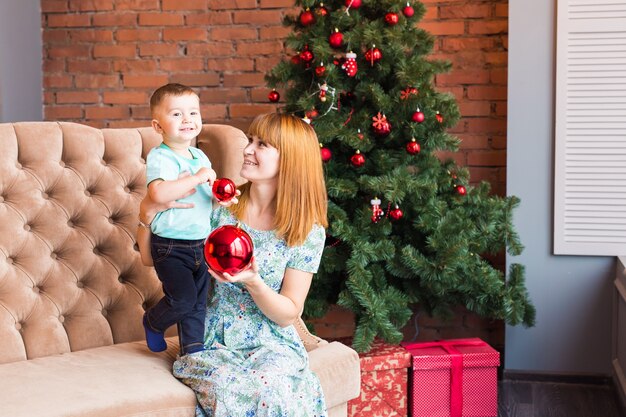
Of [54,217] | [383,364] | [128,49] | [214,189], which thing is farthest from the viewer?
[128,49]

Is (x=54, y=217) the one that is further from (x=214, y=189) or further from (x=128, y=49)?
(x=128, y=49)

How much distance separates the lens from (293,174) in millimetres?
2264

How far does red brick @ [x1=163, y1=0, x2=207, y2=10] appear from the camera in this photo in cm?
402

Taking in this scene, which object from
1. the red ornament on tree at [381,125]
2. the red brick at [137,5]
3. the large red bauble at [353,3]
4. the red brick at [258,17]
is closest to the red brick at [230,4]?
the red brick at [258,17]

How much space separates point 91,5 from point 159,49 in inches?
15.8

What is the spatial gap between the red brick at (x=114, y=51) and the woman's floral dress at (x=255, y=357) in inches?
77.4

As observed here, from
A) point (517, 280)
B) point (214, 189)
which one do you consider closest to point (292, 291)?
point (214, 189)

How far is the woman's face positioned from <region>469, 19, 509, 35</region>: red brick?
1.86m

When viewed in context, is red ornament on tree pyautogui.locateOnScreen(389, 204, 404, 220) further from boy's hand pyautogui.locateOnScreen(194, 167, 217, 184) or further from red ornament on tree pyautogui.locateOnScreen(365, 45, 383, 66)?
boy's hand pyautogui.locateOnScreen(194, 167, 217, 184)

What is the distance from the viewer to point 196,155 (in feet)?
7.46

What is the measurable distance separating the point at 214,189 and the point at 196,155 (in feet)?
0.93

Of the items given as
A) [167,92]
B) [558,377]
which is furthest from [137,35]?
[558,377]

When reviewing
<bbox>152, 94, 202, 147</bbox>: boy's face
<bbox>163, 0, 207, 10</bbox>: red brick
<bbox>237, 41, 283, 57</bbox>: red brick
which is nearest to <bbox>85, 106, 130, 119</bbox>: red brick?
<bbox>163, 0, 207, 10</bbox>: red brick

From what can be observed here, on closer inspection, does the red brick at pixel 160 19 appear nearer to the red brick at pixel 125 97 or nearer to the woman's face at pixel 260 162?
the red brick at pixel 125 97
